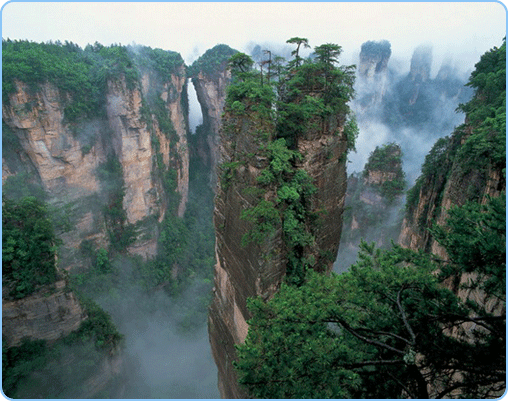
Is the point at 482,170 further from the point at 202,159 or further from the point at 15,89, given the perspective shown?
the point at 202,159

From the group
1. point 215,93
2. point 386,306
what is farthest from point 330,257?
point 215,93

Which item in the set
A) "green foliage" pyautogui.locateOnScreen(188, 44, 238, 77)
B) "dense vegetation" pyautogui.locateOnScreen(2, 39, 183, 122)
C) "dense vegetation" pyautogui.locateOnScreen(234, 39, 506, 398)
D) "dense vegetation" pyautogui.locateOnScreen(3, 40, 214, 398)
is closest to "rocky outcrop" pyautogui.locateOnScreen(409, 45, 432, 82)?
"green foliage" pyautogui.locateOnScreen(188, 44, 238, 77)

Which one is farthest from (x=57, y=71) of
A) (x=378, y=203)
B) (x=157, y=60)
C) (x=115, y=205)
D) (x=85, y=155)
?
(x=378, y=203)

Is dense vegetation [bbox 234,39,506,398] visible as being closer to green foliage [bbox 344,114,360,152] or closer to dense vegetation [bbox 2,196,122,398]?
green foliage [bbox 344,114,360,152]

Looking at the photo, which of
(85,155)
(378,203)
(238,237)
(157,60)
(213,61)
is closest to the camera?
(238,237)

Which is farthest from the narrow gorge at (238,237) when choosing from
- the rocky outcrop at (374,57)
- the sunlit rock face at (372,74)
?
the sunlit rock face at (372,74)

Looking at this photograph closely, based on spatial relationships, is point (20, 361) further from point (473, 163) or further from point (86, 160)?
point (473, 163)
